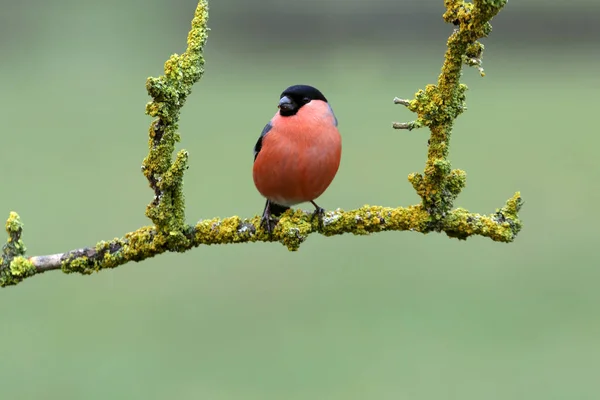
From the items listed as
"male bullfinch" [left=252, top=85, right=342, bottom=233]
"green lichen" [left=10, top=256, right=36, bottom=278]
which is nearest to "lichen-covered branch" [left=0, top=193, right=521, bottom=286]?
"green lichen" [left=10, top=256, right=36, bottom=278]

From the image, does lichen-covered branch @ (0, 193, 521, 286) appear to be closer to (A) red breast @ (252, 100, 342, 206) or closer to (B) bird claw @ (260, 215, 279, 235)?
(B) bird claw @ (260, 215, 279, 235)

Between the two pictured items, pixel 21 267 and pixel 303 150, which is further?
pixel 303 150

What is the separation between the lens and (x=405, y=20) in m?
6.80

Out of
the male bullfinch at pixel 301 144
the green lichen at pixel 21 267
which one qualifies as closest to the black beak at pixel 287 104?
the male bullfinch at pixel 301 144

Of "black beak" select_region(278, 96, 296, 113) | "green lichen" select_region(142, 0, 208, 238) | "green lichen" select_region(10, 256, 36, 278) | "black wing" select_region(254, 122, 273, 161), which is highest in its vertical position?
"black beak" select_region(278, 96, 296, 113)

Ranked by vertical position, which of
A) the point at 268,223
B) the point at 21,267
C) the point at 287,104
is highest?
the point at 287,104

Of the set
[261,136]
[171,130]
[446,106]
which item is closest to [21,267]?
[171,130]

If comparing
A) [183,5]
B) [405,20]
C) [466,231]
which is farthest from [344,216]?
[183,5]

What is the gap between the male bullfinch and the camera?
1673 millimetres

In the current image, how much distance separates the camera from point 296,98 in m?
1.69

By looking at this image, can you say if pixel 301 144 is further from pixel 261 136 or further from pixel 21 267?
pixel 21 267

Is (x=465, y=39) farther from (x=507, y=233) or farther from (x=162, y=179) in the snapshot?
(x=162, y=179)

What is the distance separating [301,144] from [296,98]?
0.28ft

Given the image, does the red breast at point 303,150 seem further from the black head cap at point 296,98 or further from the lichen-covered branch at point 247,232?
the lichen-covered branch at point 247,232
